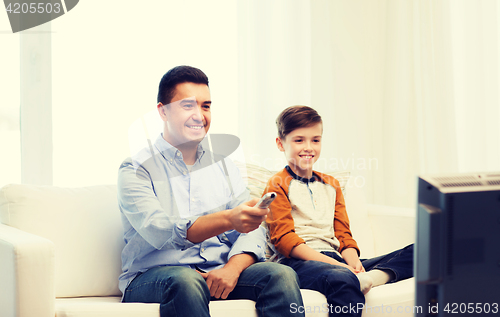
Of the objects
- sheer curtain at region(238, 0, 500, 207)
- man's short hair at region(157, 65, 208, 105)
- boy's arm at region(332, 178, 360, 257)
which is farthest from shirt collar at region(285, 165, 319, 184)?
sheer curtain at region(238, 0, 500, 207)

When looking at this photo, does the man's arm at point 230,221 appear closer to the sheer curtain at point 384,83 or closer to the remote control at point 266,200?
the remote control at point 266,200

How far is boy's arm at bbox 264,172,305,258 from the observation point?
5.09ft

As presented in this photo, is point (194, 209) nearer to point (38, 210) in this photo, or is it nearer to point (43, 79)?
point (38, 210)

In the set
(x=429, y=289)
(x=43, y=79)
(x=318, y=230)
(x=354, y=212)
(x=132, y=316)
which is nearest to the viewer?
(x=429, y=289)

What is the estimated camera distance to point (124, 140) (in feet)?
7.63

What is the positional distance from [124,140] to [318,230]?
1174 millimetres

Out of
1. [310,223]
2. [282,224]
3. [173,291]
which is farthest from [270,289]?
[310,223]

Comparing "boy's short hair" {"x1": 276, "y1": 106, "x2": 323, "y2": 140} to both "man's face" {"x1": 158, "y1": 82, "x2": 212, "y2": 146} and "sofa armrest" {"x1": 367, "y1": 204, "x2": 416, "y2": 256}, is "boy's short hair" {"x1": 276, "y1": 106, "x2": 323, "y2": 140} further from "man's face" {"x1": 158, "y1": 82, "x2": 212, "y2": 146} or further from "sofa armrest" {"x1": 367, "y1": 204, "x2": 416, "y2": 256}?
"sofa armrest" {"x1": 367, "y1": 204, "x2": 416, "y2": 256}

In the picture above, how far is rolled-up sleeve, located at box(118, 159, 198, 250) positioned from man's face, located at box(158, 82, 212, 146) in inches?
6.3

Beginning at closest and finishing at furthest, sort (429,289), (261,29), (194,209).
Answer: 1. (429,289)
2. (194,209)
3. (261,29)

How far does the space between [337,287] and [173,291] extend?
0.48m

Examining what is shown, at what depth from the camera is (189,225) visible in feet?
4.05

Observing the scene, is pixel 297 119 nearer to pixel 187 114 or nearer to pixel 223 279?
pixel 187 114

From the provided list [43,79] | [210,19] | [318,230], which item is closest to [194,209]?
[318,230]
